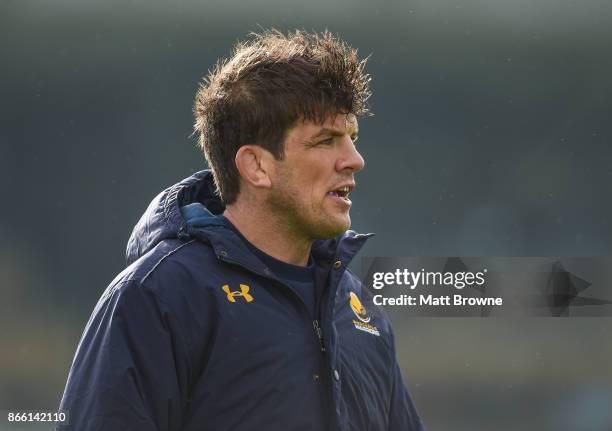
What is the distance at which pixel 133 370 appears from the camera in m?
1.74

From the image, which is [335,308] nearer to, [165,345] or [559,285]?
[165,345]

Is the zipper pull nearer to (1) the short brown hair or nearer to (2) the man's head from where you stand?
(2) the man's head

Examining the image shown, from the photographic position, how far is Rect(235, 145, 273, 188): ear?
2088 mm

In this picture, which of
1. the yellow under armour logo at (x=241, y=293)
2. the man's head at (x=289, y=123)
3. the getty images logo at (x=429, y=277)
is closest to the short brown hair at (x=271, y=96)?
the man's head at (x=289, y=123)

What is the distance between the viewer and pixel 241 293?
193 cm

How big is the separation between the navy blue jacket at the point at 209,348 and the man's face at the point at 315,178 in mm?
123

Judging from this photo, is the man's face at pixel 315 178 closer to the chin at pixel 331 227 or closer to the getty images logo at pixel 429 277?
the chin at pixel 331 227

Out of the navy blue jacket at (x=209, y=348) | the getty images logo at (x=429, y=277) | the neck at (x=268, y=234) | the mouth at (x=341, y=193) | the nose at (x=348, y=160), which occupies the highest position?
the getty images logo at (x=429, y=277)

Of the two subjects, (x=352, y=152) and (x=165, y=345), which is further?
(x=352, y=152)

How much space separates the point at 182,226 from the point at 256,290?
23cm

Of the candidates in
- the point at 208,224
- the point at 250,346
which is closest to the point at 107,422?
the point at 250,346

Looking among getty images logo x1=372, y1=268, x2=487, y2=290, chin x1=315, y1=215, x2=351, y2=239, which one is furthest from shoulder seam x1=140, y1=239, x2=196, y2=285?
getty images logo x1=372, y1=268, x2=487, y2=290

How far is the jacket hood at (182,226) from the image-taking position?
2.01 metres

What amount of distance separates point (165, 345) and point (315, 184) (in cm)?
52
